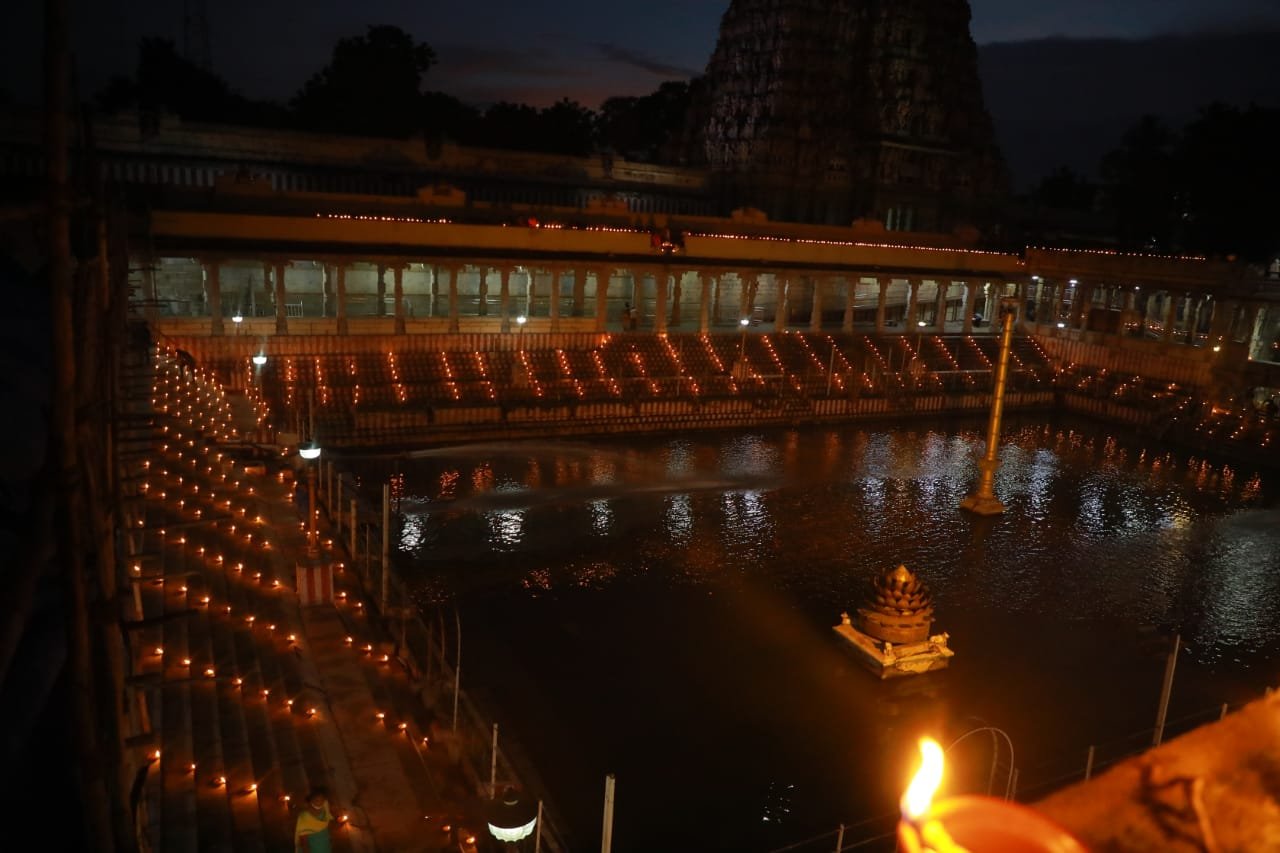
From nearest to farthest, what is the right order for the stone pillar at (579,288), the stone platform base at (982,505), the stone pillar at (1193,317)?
the stone platform base at (982,505) < the stone pillar at (579,288) < the stone pillar at (1193,317)

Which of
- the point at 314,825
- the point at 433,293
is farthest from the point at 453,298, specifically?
the point at 314,825

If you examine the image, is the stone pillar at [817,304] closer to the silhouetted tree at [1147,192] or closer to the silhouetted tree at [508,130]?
the silhouetted tree at [508,130]

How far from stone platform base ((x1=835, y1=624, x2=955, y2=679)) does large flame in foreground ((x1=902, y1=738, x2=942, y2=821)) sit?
12674mm

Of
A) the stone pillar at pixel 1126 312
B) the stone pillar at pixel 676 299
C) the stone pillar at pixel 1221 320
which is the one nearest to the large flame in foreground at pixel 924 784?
the stone pillar at pixel 676 299

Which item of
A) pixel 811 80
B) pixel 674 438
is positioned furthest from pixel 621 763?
pixel 811 80

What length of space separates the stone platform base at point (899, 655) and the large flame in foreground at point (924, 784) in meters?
12.7

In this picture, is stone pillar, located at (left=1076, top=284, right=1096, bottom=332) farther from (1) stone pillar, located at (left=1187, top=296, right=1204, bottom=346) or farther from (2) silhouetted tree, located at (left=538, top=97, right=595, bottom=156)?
(2) silhouetted tree, located at (left=538, top=97, right=595, bottom=156)

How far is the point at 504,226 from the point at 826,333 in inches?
627

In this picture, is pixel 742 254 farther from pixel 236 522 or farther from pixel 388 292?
pixel 236 522

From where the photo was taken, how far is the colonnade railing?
10.2 meters

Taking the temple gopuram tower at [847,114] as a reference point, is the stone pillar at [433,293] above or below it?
below

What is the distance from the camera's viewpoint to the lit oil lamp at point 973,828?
2277mm

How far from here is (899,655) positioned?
15047 millimetres

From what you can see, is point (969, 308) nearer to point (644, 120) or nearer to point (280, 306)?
point (280, 306)
